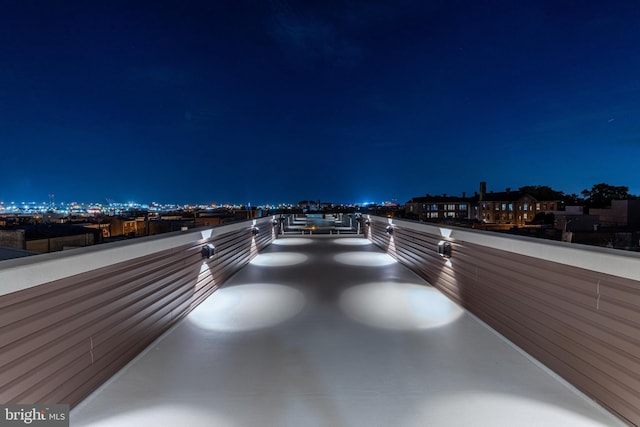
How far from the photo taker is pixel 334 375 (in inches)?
85.4

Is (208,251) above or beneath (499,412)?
above

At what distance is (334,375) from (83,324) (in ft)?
5.76

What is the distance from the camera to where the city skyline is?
66.4ft

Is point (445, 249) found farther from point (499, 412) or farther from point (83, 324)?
point (83, 324)

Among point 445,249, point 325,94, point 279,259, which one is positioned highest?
point 325,94

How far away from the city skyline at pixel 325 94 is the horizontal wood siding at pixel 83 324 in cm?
1825

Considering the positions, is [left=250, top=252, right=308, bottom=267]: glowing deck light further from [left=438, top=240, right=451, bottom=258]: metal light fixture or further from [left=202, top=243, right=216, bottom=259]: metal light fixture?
[left=438, top=240, right=451, bottom=258]: metal light fixture

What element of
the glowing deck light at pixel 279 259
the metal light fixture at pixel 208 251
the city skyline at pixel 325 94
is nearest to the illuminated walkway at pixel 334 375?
the metal light fixture at pixel 208 251

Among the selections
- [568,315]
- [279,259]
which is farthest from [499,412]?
[279,259]

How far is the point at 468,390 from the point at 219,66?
36.4 metres

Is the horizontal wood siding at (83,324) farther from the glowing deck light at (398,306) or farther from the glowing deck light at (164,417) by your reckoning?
the glowing deck light at (398,306)

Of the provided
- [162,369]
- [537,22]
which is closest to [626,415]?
[162,369]

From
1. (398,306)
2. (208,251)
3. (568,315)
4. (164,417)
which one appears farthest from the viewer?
(208,251)

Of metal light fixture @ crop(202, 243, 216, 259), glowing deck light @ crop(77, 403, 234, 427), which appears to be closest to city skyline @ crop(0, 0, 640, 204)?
metal light fixture @ crop(202, 243, 216, 259)
